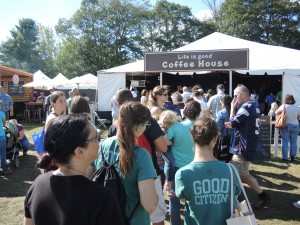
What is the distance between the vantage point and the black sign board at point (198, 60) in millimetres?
10375

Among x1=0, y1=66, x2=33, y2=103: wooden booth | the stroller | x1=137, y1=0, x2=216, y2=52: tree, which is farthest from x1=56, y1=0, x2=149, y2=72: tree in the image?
the stroller

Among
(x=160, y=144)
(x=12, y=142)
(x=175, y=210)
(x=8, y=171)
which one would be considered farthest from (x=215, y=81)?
(x=160, y=144)

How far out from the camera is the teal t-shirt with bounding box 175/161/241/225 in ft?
7.48

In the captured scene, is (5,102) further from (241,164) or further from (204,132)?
(204,132)

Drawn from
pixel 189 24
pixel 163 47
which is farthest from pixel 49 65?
pixel 189 24

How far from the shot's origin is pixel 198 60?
35.8ft

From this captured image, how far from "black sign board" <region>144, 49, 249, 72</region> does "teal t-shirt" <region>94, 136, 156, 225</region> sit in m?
8.96

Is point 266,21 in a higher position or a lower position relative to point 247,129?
higher

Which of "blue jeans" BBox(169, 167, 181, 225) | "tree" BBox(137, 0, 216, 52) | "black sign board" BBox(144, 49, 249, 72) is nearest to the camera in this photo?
"blue jeans" BBox(169, 167, 181, 225)

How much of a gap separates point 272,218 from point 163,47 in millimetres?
39894

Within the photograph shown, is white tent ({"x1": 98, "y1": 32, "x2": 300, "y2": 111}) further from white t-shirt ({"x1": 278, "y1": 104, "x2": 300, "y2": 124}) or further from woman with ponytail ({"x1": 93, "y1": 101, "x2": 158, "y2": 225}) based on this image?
woman with ponytail ({"x1": 93, "y1": 101, "x2": 158, "y2": 225})

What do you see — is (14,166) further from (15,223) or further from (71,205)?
(71,205)

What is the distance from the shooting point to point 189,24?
42.7m

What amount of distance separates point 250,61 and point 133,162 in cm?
1169
